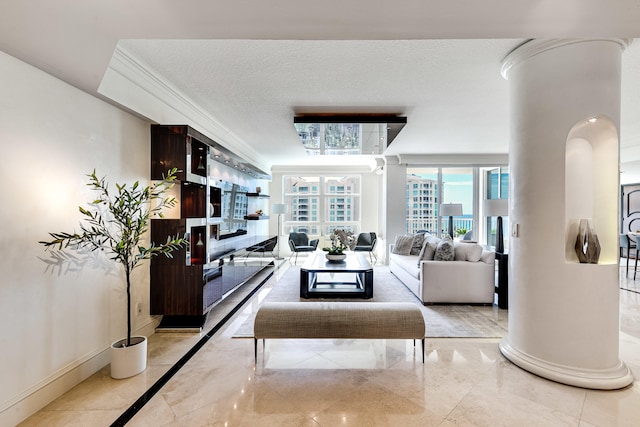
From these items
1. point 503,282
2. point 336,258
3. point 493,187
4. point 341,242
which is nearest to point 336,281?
point 336,258

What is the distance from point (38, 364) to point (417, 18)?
3207 mm

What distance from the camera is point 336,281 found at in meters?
5.12

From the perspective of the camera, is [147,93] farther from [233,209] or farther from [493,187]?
[493,187]

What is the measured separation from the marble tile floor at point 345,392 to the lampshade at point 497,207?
1929mm

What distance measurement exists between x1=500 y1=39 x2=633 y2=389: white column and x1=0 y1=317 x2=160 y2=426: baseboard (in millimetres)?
3519

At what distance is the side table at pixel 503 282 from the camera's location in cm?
400

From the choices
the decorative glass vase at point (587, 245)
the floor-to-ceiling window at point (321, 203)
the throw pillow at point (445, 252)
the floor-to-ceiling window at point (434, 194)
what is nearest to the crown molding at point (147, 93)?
the throw pillow at point (445, 252)

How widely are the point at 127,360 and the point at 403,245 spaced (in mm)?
4863

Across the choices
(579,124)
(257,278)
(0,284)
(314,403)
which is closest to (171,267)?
(0,284)

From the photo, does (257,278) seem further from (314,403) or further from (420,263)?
(314,403)

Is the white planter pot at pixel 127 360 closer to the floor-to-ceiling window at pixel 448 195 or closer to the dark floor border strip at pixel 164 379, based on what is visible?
the dark floor border strip at pixel 164 379

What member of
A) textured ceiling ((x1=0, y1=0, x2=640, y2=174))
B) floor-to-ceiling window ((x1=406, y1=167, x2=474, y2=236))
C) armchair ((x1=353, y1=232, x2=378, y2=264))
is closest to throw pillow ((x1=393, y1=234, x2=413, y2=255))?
armchair ((x1=353, y1=232, x2=378, y2=264))

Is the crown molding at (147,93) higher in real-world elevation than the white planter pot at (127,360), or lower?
higher

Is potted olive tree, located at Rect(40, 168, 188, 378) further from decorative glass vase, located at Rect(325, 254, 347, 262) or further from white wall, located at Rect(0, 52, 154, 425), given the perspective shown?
decorative glass vase, located at Rect(325, 254, 347, 262)
